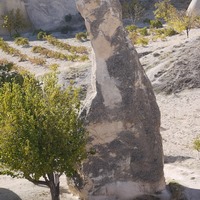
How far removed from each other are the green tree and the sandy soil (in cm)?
239

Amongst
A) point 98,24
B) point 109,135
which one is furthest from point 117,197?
point 98,24

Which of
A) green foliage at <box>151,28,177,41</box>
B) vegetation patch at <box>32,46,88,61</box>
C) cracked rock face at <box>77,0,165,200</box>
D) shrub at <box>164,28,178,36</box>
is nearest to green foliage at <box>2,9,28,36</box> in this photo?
vegetation patch at <box>32,46,88,61</box>

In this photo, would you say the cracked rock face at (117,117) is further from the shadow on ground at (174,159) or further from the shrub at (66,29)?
the shrub at (66,29)

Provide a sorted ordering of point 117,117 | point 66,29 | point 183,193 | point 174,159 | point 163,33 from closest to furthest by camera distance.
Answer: point 117,117
point 183,193
point 174,159
point 163,33
point 66,29

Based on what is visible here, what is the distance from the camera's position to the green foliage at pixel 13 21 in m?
45.2

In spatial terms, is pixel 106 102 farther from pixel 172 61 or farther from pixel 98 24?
pixel 172 61

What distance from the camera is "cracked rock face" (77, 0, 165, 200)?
11.2 meters

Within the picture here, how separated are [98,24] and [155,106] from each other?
256 cm

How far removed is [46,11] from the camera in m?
49.7

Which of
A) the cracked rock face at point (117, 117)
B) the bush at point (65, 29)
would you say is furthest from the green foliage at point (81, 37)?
the cracked rock face at point (117, 117)

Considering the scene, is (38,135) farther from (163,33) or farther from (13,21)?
(13,21)

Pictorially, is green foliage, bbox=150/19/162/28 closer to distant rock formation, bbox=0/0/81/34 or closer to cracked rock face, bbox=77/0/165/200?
distant rock formation, bbox=0/0/81/34

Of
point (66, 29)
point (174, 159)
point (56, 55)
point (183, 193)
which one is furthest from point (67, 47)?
point (183, 193)

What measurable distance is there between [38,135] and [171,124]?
10895 mm
